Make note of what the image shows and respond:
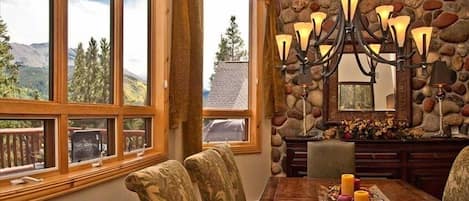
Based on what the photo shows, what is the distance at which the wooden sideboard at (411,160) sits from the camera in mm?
5055

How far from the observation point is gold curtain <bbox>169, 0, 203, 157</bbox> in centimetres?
412

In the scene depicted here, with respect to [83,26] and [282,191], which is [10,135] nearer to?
[83,26]

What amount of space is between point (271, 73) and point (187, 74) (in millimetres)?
1537

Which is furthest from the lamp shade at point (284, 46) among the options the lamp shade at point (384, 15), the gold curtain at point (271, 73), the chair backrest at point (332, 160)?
the gold curtain at point (271, 73)

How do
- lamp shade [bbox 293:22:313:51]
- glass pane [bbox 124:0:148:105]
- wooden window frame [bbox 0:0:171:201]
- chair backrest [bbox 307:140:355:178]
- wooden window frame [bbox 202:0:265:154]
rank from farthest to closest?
wooden window frame [bbox 202:0:265:154], chair backrest [bbox 307:140:355:178], glass pane [bbox 124:0:148:105], lamp shade [bbox 293:22:313:51], wooden window frame [bbox 0:0:171:201]

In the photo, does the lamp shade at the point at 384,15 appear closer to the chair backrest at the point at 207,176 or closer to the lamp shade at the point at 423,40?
the lamp shade at the point at 423,40

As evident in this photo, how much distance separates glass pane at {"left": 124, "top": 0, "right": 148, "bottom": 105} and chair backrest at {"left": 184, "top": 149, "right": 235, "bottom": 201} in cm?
129

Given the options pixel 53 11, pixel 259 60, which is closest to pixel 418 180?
pixel 259 60

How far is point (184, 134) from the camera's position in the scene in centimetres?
434

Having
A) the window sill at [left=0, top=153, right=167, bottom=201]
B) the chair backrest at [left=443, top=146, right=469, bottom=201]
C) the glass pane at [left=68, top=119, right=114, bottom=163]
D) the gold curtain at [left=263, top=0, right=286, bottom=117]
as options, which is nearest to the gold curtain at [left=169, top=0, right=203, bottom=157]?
the window sill at [left=0, top=153, right=167, bottom=201]

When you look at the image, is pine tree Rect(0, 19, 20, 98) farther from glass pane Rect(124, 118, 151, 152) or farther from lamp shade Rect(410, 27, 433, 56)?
lamp shade Rect(410, 27, 433, 56)

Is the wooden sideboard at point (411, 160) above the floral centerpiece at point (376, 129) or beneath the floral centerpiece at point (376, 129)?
beneath

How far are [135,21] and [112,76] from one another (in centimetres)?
65

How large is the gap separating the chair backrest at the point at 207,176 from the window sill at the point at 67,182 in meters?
0.61
